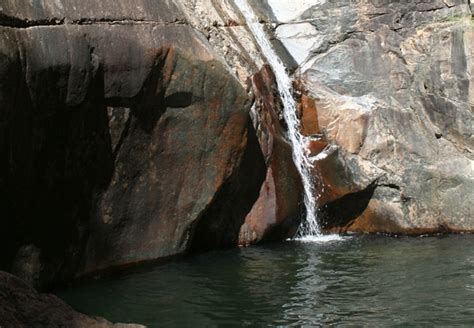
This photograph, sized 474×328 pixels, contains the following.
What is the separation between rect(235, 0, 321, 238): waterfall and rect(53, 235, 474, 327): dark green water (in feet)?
4.02

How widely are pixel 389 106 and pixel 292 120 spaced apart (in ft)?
6.49

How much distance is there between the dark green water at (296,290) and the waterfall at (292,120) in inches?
48.3

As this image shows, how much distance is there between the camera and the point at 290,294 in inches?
288

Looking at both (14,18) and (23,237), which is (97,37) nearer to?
(14,18)

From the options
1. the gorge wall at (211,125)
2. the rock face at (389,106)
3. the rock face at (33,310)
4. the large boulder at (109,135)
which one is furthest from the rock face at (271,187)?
the rock face at (33,310)

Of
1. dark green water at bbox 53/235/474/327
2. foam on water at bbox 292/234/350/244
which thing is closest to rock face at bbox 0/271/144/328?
dark green water at bbox 53/235/474/327

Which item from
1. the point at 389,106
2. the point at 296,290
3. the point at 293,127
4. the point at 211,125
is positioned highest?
the point at 389,106

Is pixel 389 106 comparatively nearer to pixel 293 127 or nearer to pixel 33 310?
pixel 293 127

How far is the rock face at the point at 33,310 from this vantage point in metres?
3.82

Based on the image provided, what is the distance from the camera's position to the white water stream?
1104 centimetres

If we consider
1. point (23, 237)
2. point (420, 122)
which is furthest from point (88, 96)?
point (420, 122)

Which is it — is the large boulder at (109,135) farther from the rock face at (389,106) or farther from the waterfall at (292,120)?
the rock face at (389,106)

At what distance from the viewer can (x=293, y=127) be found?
453 inches

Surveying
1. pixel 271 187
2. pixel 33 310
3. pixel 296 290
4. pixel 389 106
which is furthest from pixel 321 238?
pixel 33 310
